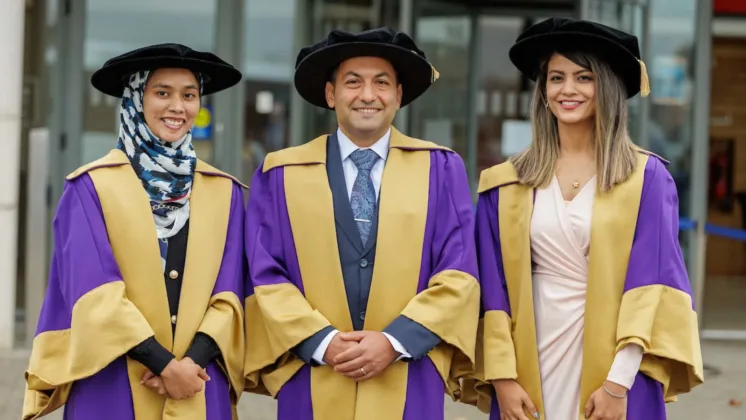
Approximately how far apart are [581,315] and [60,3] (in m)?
6.35

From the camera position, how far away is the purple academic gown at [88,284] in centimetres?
316

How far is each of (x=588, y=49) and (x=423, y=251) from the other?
885 millimetres

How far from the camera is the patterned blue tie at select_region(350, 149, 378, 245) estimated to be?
3371mm

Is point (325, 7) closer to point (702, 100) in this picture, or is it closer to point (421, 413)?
point (702, 100)

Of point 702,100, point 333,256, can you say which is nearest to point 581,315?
point 333,256

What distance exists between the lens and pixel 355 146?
348 centimetres

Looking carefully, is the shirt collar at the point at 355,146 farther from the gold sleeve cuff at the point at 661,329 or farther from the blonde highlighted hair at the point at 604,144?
the gold sleeve cuff at the point at 661,329

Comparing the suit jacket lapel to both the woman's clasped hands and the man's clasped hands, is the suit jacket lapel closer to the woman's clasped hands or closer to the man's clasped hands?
the man's clasped hands

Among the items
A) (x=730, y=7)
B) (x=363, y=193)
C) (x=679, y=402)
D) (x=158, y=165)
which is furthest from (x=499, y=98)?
(x=158, y=165)

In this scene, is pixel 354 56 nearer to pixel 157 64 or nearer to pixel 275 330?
pixel 157 64

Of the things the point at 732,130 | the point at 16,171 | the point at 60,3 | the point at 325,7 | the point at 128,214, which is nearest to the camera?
the point at 128,214

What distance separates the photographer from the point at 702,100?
8.84 m

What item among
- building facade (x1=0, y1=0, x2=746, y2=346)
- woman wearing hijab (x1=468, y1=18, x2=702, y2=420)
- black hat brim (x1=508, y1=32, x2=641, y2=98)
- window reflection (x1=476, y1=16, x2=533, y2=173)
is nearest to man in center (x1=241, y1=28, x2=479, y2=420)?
woman wearing hijab (x1=468, y1=18, x2=702, y2=420)

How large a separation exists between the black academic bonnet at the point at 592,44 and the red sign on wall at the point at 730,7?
22.0 feet
